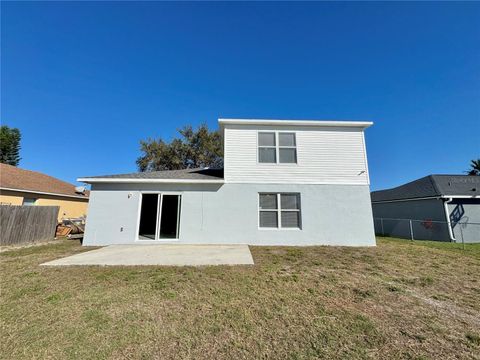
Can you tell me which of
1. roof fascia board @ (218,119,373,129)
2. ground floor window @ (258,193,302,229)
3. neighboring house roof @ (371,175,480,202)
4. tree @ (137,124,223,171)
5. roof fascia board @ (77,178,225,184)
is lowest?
ground floor window @ (258,193,302,229)

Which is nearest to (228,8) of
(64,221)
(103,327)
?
(103,327)

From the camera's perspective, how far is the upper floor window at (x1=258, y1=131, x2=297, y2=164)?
9.38 metres

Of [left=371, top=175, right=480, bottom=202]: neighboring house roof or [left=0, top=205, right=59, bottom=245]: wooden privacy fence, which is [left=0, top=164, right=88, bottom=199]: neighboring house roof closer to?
[left=0, top=205, right=59, bottom=245]: wooden privacy fence

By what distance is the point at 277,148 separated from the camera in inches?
371

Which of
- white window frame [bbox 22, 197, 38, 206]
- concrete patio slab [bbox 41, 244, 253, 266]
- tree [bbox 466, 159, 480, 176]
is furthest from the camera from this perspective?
tree [bbox 466, 159, 480, 176]

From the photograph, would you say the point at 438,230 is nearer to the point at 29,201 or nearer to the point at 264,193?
the point at 264,193

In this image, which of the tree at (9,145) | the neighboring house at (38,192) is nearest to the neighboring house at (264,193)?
the neighboring house at (38,192)

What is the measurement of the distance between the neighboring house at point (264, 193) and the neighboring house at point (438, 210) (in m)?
7.72

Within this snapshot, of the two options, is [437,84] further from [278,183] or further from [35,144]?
[35,144]

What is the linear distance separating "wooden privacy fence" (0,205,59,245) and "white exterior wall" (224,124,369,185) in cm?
967

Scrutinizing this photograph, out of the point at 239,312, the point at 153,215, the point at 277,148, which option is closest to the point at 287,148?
the point at 277,148

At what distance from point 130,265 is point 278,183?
635 centimetres

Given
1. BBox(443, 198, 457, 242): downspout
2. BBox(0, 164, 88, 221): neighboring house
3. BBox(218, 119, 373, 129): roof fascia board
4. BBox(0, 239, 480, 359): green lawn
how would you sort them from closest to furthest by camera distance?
BBox(0, 239, 480, 359): green lawn, BBox(218, 119, 373, 129): roof fascia board, BBox(443, 198, 457, 242): downspout, BBox(0, 164, 88, 221): neighboring house

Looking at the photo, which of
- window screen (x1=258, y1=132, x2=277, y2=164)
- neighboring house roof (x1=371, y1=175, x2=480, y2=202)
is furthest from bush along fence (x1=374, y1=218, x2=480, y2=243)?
window screen (x1=258, y1=132, x2=277, y2=164)
